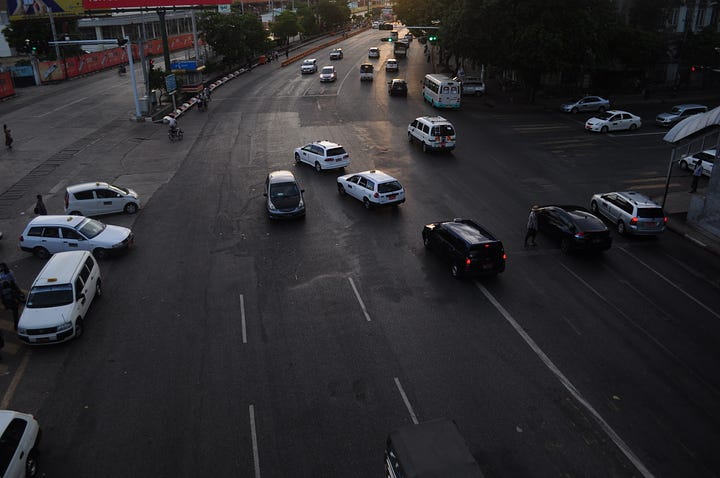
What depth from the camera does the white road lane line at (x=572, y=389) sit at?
36.0 feet

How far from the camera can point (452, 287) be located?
17.8 m

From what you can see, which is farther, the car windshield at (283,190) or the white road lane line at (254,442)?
the car windshield at (283,190)

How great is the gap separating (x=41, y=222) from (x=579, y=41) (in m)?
40.4

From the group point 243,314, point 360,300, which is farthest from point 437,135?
point 243,314

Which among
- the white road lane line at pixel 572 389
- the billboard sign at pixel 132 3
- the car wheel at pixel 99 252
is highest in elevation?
the billboard sign at pixel 132 3

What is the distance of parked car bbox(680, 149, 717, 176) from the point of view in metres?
28.1

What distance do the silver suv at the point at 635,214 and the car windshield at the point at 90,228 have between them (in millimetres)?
20905

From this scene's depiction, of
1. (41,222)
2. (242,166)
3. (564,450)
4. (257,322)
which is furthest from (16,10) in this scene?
(564,450)

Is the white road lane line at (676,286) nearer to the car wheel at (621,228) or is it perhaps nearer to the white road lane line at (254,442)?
the car wheel at (621,228)

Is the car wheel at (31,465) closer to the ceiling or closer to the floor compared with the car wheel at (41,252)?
closer to the floor

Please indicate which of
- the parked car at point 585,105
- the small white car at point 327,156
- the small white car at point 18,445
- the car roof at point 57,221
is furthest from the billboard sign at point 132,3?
the small white car at point 18,445

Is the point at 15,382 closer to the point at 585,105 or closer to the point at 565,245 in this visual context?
the point at 565,245

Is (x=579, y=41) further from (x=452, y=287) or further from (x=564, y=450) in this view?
(x=564, y=450)

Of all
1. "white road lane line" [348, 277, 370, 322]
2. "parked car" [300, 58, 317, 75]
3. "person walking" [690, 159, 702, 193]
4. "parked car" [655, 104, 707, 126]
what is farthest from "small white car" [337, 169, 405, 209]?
"parked car" [300, 58, 317, 75]
